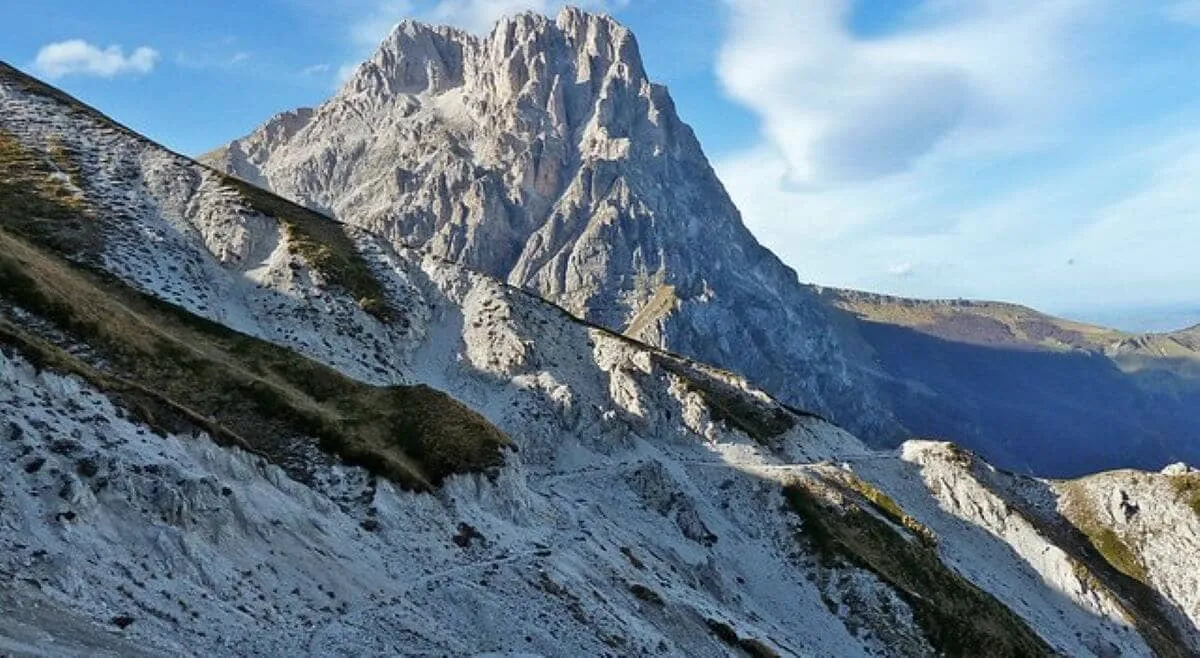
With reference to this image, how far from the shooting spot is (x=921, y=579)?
75.4m

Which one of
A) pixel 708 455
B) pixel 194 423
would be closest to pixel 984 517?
pixel 708 455

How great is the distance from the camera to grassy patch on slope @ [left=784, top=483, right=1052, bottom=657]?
68.8 metres

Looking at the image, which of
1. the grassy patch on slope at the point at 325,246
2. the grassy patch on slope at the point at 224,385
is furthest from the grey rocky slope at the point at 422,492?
the grassy patch on slope at the point at 325,246

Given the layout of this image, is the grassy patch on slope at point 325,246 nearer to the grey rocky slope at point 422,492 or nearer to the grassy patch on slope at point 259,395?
the grey rocky slope at point 422,492

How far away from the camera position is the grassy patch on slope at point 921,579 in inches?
2709

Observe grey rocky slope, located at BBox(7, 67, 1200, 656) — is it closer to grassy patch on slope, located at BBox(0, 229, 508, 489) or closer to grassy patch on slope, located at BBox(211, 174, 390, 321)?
grassy patch on slope, located at BBox(0, 229, 508, 489)

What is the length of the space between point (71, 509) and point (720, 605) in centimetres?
4442

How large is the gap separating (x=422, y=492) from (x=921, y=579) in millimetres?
49559

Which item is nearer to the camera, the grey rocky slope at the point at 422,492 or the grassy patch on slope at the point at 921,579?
the grey rocky slope at the point at 422,492

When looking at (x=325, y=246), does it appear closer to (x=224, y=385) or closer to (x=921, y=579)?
(x=224, y=385)

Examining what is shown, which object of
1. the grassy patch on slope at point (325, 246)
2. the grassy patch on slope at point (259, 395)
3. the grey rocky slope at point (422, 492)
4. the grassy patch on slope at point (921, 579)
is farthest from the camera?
the grassy patch on slope at point (325, 246)

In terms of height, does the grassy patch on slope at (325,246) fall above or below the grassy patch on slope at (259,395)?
above

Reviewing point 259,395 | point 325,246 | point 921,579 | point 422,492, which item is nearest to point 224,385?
point 259,395

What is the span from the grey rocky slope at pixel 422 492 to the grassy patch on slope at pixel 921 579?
32 centimetres
